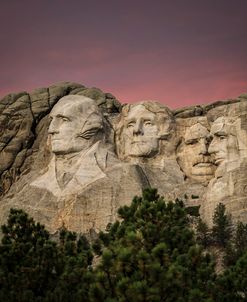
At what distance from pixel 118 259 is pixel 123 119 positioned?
18.6 meters

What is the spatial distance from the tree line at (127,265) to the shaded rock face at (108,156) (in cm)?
942

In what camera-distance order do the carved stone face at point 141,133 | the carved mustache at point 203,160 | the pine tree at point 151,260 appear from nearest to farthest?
the pine tree at point 151,260
the carved mustache at point 203,160
the carved stone face at point 141,133

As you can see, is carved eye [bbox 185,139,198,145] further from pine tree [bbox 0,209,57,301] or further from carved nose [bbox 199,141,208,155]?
pine tree [bbox 0,209,57,301]

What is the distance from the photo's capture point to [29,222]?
22406mm

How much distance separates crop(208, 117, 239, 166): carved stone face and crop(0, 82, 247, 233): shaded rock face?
4cm

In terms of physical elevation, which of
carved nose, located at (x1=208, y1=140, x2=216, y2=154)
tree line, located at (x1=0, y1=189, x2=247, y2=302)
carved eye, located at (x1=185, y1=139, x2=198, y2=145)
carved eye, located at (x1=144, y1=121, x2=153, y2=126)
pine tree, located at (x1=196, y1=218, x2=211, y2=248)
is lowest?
tree line, located at (x1=0, y1=189, x2=247, y2=302)

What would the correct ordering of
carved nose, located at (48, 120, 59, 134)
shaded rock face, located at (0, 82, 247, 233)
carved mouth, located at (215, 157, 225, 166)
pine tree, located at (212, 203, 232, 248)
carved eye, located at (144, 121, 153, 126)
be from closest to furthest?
pine tree, located at (212, 203, 232, 248) < shaded rock face, located at (0, 82, 247, 233) < carved mouth, located at (215, 157, 225, 166) < carved nose, located at (48, 120, 59, 134) < carved eye, located at (144, 121, 153, 126)

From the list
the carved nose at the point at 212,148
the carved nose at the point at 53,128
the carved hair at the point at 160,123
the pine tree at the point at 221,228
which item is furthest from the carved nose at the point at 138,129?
the pine tree at the point at 221,228

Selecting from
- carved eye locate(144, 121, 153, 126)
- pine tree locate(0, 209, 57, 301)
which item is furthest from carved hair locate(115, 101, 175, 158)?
pine tree locate(0, 209, 57, 301)

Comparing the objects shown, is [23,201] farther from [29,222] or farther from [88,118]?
[29,222]

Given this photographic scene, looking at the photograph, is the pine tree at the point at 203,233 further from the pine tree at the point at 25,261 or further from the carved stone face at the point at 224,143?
the pine tree at the point at 25,261

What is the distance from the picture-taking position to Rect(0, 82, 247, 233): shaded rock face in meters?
32.0

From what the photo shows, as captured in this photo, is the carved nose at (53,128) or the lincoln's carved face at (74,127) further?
the carved nose at (53,128)

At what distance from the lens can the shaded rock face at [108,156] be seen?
3195 centimetres
